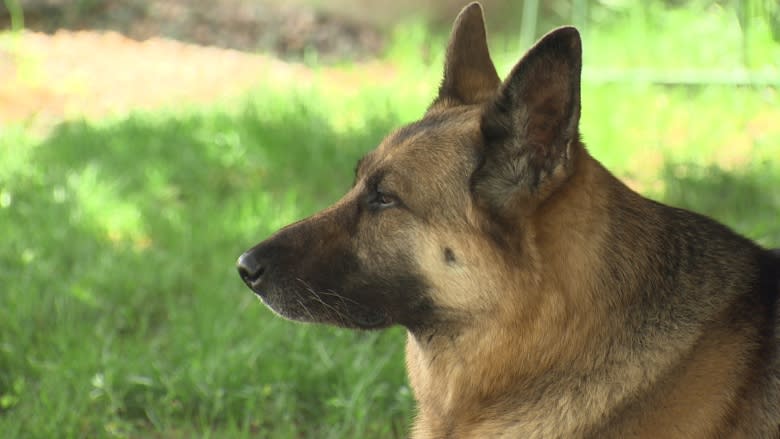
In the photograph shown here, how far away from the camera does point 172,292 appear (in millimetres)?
5281

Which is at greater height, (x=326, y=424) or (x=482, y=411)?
(x=482, y=411)

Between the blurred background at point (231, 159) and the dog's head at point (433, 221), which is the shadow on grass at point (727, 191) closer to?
the blurred background at point (231, 159)

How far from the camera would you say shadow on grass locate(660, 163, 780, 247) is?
5785mm

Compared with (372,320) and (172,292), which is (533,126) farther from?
(172,292)

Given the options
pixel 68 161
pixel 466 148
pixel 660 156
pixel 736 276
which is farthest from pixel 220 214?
pixel 736 276

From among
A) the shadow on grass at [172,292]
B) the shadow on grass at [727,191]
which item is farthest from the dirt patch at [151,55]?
the shadow on grass at [727,191]

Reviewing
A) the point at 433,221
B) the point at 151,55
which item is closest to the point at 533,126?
the point at 433,221

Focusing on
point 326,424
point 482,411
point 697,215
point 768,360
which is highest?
point 697,215

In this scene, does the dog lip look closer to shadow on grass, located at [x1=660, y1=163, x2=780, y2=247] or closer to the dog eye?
the dog eye

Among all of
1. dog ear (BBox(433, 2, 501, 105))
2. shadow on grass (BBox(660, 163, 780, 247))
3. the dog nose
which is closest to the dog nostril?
the dog nose

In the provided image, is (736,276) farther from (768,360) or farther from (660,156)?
(660,156)

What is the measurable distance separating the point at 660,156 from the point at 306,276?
380 cm

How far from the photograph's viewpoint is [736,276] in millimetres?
3244

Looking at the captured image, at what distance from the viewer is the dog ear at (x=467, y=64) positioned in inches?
145
